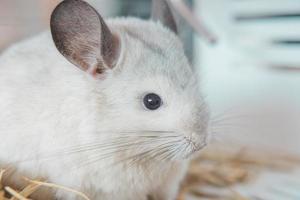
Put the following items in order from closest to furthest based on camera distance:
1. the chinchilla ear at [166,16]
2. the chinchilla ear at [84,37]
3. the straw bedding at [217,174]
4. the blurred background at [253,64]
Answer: the chinchilla ear at [84,37] < the straw bedding at [217,174] < the chinchilla ear at [166,16] < the blurred background at [253,64]

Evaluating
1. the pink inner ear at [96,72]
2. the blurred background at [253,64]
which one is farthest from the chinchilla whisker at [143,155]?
the blurred background at [253,64]

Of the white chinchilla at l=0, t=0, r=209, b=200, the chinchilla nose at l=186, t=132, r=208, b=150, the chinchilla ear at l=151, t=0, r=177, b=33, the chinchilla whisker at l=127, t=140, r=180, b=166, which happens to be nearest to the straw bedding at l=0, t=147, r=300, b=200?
the white chinchilla at l=0, t=0, r=209, b=200

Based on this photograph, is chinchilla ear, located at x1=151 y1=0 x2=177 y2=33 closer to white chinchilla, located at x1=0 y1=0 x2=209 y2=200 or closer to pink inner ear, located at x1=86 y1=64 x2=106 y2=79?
white chinchilla, located at x1=0 y1=0 x2=209 y2=200

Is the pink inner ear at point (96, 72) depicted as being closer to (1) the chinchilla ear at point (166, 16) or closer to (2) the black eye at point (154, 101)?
(2) the black eye at point (154, 101)

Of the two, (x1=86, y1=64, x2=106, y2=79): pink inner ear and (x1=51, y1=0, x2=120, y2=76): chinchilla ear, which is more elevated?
(x1=51, y1=0, x2=120, y2=76): chinchilla ear

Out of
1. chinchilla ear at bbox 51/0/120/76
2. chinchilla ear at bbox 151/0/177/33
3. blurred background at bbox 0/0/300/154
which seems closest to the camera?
chinchilla ear at bbox 51/0/120/76

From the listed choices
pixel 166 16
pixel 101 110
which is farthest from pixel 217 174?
pixel 101 110

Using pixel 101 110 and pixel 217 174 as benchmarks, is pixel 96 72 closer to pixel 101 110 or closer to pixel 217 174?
pixel 101 110
